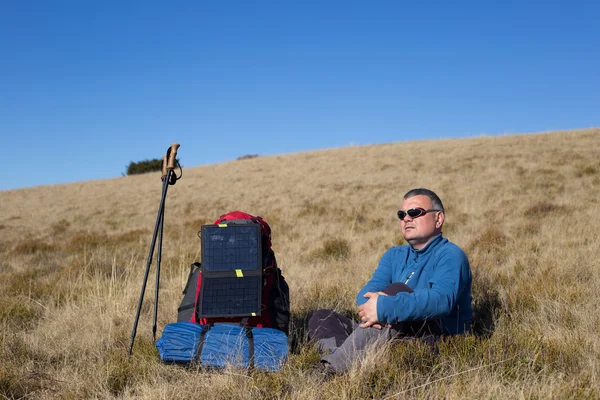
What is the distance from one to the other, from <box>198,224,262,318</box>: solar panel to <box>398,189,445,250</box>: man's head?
120 cm

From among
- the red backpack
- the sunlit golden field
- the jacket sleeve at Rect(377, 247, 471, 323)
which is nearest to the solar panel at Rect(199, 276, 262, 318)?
the red backpack

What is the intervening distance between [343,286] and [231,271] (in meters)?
2.12

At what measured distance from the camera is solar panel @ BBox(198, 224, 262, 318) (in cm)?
371

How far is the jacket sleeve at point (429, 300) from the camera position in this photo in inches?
117

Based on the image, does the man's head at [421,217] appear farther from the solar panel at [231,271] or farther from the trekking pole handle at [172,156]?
the trekking pole handle at [172,156]

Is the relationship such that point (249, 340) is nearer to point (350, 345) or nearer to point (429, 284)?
point (350, 345)

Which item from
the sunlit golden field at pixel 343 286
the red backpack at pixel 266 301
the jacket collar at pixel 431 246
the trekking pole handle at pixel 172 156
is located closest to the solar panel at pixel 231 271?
the red backpack at pixel 266 301

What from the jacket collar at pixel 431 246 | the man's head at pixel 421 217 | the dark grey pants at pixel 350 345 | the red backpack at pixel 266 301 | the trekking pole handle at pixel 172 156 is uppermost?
the trekking pole handle at pixel 172 156

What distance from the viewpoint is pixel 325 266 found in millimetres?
7008

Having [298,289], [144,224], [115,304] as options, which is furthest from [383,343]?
[144,224]

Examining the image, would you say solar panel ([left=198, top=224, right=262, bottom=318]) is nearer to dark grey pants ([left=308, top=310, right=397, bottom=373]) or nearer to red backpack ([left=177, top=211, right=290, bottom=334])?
red backpack ([left=177, top=211, right=290, bottom=334])

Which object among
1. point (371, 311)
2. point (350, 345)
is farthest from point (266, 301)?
point (371, 311)

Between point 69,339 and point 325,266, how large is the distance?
368 cm

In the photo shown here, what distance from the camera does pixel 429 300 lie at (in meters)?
3.01
